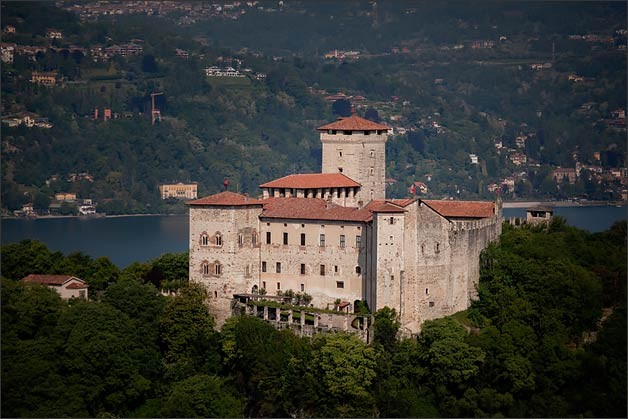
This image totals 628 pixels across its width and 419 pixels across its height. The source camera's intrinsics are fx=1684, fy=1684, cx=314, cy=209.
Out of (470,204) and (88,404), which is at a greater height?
(470,204)

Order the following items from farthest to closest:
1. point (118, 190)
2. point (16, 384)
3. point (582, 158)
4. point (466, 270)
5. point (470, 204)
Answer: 1. point (582, 158)
2. point (118, 190)
3. point (470, 204)
4. point (466, 270)
5. point (16, 384)

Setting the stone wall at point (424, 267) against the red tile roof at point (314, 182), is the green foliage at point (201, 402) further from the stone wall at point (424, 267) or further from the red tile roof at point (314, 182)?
the red tile roof at point (314, 182)

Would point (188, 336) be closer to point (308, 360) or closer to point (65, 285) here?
point (308, 360)

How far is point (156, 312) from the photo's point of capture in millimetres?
52875

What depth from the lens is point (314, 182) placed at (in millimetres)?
56969

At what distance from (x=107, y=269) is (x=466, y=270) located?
12.8m

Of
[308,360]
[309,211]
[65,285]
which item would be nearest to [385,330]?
[308,360]

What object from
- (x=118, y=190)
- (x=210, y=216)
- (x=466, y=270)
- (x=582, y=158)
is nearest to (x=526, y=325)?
(x=466, y=270)

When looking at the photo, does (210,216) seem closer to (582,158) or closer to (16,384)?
(16,384)

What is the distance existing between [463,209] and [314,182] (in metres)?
5.11

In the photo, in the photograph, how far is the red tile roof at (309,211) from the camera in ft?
174

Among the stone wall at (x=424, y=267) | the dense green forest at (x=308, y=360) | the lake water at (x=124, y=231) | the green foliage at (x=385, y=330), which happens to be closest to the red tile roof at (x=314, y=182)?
the dense green forest at (x=308, y=360)

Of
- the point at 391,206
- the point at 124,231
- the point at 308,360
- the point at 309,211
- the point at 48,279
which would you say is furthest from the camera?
the point at 124,231

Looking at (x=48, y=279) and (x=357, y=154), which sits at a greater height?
(x=357, y=154)
